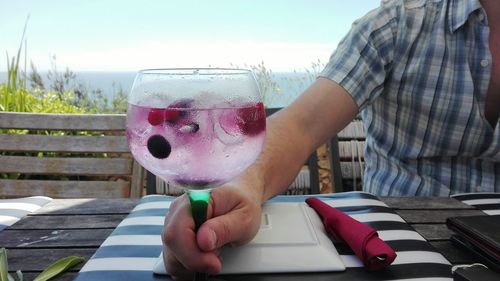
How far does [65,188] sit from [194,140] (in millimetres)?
1763

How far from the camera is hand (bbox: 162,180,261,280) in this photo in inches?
26.0

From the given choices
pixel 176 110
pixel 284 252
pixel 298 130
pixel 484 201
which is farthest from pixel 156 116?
pixel 484 201

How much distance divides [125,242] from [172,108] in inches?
17.0

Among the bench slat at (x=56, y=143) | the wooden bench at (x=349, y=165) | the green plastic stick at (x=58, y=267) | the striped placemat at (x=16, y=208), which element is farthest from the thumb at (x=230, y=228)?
the bench slat at (x=56, y=143)

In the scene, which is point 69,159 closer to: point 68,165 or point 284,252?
point 68,165

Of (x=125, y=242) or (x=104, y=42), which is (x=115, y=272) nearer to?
(x=125, y=242)

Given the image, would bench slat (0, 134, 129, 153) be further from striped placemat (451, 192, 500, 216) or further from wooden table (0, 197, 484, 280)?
striped placemat (451, 192, 500, 216)

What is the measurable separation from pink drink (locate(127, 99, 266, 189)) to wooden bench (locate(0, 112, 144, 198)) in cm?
151

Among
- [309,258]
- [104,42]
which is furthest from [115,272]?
[104,42]

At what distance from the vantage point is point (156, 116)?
0.60 meters

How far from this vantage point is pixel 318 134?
1430 mm

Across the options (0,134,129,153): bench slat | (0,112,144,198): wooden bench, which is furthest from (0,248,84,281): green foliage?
(0,134,129,153): bench slat

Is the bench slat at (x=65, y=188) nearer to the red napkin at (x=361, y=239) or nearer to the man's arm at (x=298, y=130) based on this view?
the man's arm at (x=298, y=130)

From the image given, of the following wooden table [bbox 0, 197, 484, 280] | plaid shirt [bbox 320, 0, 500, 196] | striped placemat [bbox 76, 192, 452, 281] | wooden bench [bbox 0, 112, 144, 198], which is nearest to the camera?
striped placemat [bbox 76, 192, 452, 281]
